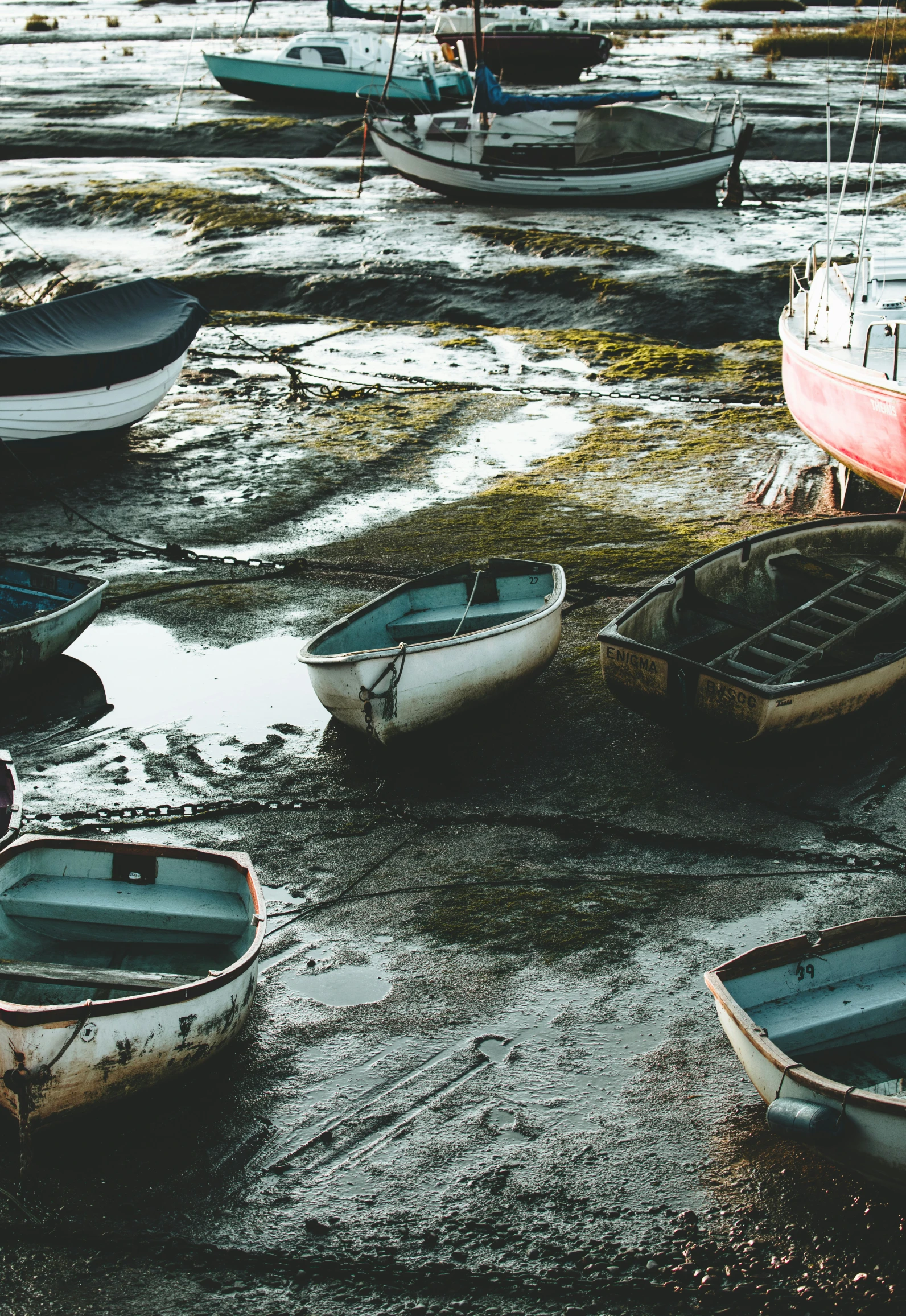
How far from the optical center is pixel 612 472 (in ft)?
40.7

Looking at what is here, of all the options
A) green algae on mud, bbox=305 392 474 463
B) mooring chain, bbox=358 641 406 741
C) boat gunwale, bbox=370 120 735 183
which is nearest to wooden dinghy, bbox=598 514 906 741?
mooring chain, bbox=358 641 406 741

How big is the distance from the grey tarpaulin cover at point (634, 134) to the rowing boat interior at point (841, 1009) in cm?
2244

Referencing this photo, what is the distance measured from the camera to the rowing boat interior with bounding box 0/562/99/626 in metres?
8.70

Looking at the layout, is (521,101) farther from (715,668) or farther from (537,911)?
(537,911)

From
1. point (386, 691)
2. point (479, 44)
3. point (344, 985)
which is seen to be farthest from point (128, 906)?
point (479, 44)

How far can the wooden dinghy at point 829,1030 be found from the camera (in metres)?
4.14

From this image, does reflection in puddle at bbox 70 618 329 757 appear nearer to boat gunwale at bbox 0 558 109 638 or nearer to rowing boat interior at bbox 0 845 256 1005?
boat gunwale at bbox 0 558 109 638

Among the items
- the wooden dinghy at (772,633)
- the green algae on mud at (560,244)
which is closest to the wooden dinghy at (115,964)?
the wooden dinghy at (772,633)

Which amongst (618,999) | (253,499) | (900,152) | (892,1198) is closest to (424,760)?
(618,999)

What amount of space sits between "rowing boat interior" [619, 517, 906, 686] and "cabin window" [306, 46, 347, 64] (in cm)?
3394

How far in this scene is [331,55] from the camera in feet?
121

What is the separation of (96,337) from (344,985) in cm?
985

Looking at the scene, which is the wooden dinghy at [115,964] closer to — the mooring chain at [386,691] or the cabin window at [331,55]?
the mooring chain at [386,691]

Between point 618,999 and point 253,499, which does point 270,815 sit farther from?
point 253,499
